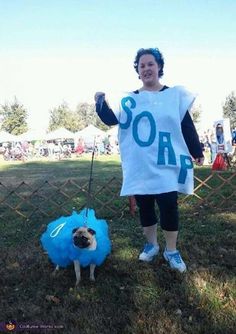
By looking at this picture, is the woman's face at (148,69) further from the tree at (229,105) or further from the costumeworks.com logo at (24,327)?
the tree at (229,105)

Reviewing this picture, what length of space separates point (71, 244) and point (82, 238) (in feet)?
0.57

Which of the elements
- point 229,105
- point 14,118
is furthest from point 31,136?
point 229,105

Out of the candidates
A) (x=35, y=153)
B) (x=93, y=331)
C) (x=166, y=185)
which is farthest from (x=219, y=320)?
(x=35, y=153)

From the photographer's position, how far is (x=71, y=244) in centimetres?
369

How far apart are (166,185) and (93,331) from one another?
1.43 m

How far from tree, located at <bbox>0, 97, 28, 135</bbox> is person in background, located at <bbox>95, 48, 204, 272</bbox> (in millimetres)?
54134

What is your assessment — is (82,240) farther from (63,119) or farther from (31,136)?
(63,119)

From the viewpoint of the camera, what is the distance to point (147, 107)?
3.71m

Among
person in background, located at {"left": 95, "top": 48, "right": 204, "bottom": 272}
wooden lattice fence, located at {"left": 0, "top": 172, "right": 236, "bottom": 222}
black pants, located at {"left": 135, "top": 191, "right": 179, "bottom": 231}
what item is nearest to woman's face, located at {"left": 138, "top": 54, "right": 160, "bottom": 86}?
person in background, located at {"left": 95, "top": 48, "right": 204, "bottom": 272}

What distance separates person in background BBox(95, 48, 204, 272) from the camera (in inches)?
145

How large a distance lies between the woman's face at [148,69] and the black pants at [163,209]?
3.50 ft

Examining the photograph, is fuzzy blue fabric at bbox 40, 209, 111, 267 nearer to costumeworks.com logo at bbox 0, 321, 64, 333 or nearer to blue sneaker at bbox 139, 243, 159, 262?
blue sneaker at bbox 139, 243, 159, 262

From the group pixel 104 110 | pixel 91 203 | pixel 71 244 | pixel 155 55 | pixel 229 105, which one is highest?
pixel 155 55

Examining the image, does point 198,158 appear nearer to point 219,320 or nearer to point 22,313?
point 219,320
